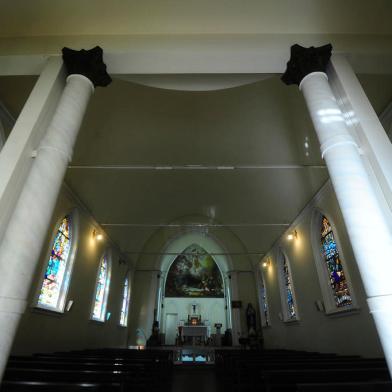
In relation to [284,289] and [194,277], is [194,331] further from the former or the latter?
[284,289]

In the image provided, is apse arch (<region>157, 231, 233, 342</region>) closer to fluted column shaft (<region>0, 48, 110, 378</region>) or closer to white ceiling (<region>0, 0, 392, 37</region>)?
white ceiling (<region>0, 0, 392, 37</region>)

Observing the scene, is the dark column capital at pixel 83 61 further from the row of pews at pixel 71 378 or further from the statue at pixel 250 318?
the statue at pixel 250 318

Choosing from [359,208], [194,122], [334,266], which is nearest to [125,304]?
[194,122]

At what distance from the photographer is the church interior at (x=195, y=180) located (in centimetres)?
249

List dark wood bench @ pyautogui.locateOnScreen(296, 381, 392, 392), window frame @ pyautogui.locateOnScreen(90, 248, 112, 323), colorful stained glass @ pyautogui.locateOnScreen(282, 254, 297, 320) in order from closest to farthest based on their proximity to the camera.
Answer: dark wood bench @ pyautogui.locateOnScreen(296, 381, 392, 392), window frame @ pyautogui.locateOnScreen(90, 248, 112, 323), colorful stained glass @ pyautogui.locateOnScreen(282, 254, 297, 320)

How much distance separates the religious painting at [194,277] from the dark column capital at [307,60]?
1503 cm

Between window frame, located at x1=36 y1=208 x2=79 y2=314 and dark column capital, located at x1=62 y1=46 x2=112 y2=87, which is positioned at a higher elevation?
dark column capital, located at x1=62 y1=46 x2=112 y2=87

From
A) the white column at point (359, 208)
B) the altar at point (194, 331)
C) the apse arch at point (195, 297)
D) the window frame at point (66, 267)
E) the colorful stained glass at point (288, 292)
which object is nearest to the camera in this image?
the white column at point (359, 208)

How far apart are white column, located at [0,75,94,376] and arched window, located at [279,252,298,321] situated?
9.08 m

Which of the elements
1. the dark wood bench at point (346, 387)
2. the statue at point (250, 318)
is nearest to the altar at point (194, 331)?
the statue at point (250, 318)

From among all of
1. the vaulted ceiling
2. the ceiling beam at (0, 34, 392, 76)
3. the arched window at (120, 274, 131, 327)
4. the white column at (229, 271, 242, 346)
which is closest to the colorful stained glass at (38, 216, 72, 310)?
the vaulted ceiling

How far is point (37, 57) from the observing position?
3490 mm

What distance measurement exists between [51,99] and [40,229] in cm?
167

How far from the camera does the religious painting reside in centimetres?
1733
